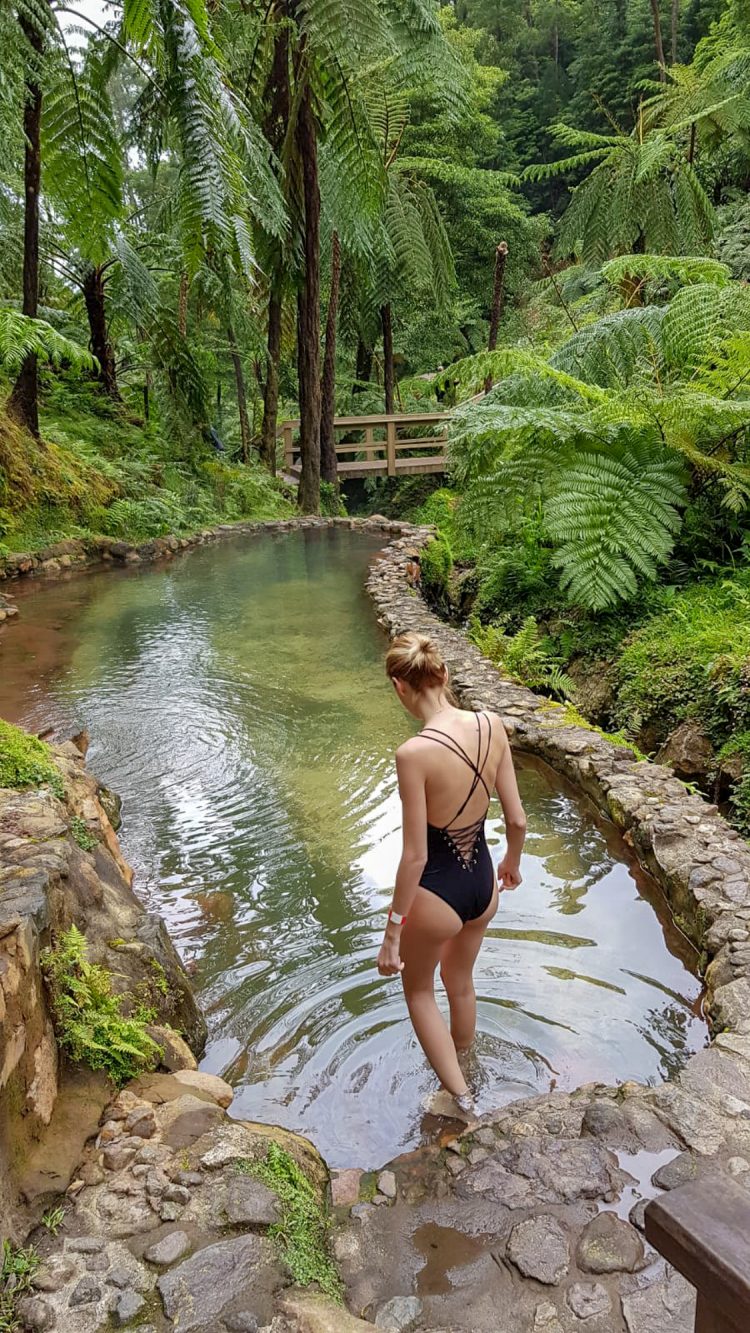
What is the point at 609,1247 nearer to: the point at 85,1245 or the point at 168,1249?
the point at 168,1249

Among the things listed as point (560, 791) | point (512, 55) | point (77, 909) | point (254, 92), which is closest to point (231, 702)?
point (560, 791)

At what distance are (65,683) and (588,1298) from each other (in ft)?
15.9

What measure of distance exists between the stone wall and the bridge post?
13.2 m

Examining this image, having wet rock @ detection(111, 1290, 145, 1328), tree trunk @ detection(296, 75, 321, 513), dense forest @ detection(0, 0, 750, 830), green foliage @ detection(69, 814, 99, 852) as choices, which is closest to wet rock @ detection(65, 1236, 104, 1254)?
wet rock @ detection(111, 1290, 145, 1328)

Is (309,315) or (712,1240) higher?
(309,315)

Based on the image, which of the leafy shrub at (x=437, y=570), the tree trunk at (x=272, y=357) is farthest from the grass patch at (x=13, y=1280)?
the tree trunk at (x=272, y=357)

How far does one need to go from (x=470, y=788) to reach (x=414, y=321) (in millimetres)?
19557

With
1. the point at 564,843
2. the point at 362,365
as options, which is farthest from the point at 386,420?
the point at 564,843

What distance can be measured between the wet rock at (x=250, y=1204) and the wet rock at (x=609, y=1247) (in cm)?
64

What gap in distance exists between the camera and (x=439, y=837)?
82.4 inches

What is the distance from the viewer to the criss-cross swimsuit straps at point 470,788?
2039 millimetres

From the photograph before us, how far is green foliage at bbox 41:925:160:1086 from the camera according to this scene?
1.95 meters

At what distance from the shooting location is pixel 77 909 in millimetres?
2359

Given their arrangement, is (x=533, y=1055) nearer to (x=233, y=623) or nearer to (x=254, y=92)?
(x=233, y=623)
